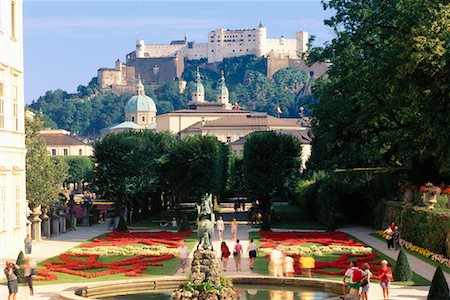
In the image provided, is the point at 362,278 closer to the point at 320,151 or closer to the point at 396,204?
the point at 396,204

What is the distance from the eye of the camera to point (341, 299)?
27.5m

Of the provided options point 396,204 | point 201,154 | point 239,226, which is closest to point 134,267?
point 396,204

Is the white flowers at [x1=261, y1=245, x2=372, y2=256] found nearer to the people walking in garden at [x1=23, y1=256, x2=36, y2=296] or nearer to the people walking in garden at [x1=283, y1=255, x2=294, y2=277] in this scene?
the people walking in garden at [x1=283, y1=255, x2=294, y2=277]

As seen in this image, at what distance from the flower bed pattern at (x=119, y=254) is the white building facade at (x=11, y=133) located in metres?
2.36

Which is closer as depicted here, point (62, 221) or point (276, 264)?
point (276, 264)

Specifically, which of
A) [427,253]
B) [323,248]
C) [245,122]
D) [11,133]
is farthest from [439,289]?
[245,122]

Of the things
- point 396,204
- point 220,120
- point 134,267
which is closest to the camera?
point 134,267

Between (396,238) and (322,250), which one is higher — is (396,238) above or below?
above

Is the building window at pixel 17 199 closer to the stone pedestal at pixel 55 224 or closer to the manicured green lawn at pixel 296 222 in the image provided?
the stone pedestal at pixel 55 224

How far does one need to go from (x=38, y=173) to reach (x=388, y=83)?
26.6m

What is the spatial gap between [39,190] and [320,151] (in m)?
45.8

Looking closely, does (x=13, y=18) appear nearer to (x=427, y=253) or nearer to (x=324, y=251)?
(x=324, y=251)

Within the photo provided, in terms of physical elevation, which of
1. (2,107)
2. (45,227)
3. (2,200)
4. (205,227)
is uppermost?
(2,107)

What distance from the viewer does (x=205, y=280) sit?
93.0 feet
